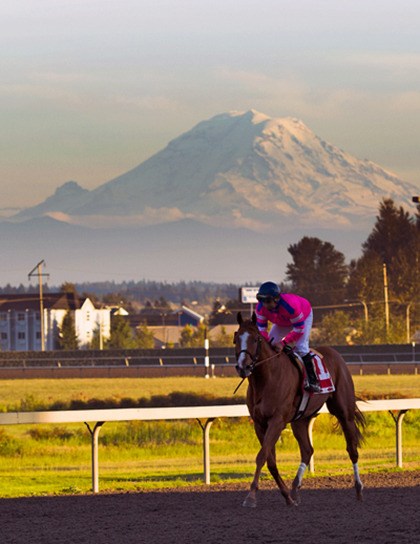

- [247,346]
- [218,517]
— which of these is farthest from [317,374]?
[218,517]

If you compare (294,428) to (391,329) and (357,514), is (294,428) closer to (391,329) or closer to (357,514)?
(357,514)

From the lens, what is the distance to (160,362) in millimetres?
106562

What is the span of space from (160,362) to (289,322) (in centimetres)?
9329

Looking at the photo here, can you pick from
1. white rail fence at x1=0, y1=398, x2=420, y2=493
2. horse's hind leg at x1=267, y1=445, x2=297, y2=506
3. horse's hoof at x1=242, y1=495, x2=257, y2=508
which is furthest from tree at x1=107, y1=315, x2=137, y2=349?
horse's hoof at x1=242, y1=495, x2=257, y2=508

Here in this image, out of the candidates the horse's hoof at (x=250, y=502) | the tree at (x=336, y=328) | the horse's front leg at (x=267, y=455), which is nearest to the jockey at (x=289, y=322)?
the horse's front leg at (x=267, y=455)

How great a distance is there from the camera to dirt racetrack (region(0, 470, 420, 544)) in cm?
1081

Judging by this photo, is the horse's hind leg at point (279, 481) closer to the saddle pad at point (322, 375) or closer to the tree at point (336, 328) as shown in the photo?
the saddle pad at point (322, 375)

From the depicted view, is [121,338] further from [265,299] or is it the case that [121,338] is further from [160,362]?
[265,299]

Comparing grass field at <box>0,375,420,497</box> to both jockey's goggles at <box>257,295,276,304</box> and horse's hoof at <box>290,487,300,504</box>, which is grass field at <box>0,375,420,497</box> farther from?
jockey's goggles at <box>257,295,276,304</box>

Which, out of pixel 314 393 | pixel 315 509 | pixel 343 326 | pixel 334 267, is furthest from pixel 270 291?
pixel 334 267

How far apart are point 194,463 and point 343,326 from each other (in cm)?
12672

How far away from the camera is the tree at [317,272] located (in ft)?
609

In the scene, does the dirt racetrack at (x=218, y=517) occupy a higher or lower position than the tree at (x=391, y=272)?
lower

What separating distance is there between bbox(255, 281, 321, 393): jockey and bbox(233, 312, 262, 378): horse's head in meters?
0.39
